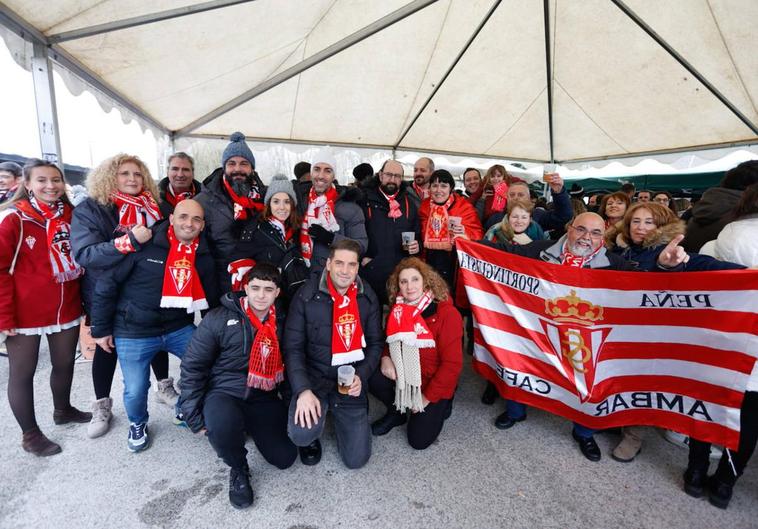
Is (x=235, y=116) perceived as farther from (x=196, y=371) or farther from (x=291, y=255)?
(x=196, y=371)

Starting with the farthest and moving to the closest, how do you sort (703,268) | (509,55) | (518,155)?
(518,155), (509,55), (703,268)

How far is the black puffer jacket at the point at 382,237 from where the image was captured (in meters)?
3.15

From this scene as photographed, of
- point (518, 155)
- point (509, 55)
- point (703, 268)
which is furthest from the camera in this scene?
point (518, 155)

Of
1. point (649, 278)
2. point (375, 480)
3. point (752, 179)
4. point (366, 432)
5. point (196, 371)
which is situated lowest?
point (375, 480)

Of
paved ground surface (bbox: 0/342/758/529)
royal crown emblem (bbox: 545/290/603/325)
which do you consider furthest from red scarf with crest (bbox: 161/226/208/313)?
royal crown emblem (bbox: 545/290/603/325)

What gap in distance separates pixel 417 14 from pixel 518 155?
5677mm

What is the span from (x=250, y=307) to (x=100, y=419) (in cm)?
147

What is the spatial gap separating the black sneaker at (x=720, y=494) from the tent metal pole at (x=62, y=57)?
17.4 ft

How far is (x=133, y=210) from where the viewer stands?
2264 mm

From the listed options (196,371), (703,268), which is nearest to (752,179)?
(703,268)

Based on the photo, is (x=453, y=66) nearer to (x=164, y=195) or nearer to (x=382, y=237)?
(x=382, y=237)

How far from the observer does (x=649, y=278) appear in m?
2.09

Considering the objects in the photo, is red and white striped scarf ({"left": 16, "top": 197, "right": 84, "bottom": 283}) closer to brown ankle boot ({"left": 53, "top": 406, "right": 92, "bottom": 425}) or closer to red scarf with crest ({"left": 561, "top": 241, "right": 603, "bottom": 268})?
brown ankle boot ({"left": 53, "top": 406, "right": 92, "bottom": 425})

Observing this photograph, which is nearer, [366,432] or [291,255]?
[366,432]
